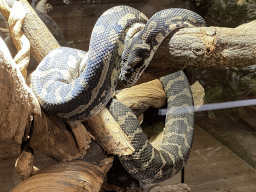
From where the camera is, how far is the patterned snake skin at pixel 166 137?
130 centimetres

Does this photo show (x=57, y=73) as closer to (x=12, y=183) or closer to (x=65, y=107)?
(x=65, y=107)

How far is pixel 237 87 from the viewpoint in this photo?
1.27m

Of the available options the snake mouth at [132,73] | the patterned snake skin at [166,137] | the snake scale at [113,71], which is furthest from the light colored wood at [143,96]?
the snake mouth at [132,73]

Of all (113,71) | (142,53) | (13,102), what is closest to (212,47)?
(142,53)

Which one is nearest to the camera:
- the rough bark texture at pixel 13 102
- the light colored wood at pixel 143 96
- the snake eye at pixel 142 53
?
the rough bark texture at pixel 13 102

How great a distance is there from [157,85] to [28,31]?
1.04 m

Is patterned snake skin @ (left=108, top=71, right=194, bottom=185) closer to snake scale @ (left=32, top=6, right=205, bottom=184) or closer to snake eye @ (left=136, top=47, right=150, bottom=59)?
snake scale @ (left=32, top=6, right=205, bottom=184)

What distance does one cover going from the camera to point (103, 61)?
2.95 feet

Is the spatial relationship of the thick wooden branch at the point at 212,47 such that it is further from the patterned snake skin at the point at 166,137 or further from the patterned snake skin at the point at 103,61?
the patterned snake skin at the point at 166,137

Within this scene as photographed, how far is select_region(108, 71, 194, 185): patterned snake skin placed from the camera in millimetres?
1302

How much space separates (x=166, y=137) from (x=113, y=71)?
0.98 m

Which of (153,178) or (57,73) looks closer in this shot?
(57,73)

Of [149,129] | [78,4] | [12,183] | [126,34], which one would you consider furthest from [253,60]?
[12,183]

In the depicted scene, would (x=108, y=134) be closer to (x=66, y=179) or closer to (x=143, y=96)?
(x=66, y=179)
